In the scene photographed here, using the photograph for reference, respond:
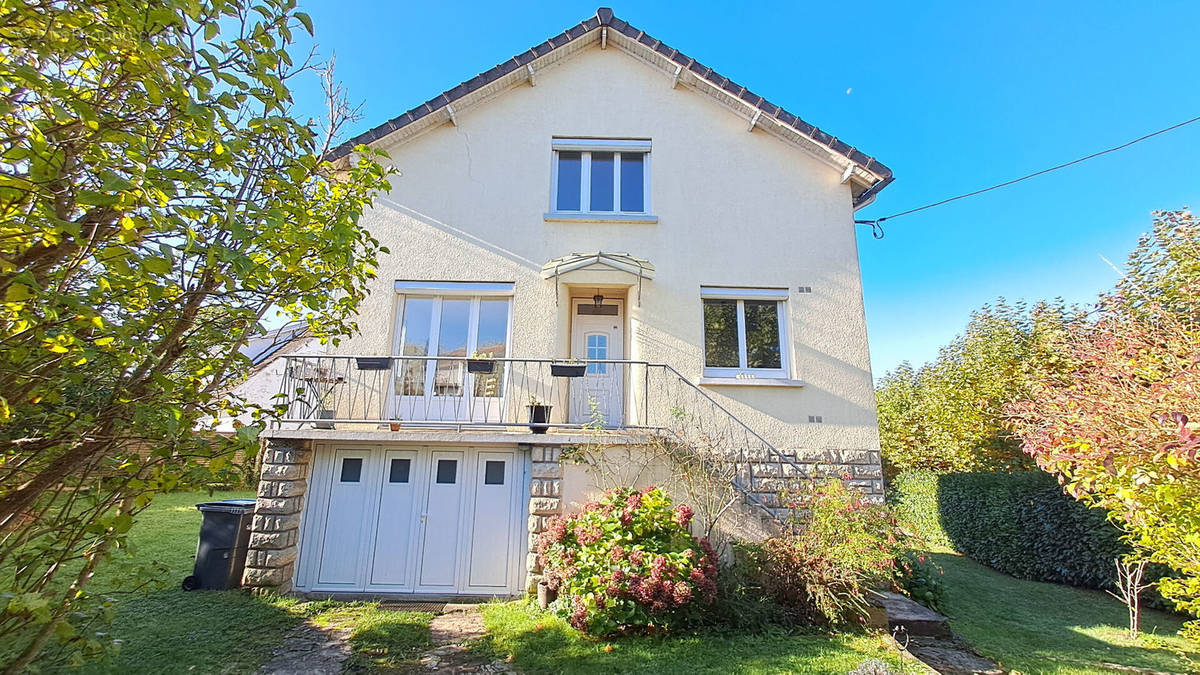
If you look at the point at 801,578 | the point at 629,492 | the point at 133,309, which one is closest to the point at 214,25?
the point at 133,309

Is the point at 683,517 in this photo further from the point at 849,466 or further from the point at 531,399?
the point at 849,466

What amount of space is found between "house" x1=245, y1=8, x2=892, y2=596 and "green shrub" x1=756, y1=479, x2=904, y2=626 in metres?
0.96

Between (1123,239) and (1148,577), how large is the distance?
8.03m

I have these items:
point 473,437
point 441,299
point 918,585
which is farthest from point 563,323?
point 918,585

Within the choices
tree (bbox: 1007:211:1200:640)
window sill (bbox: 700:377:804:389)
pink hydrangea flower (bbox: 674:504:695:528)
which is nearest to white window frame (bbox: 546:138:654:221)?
window sill (bbox: 700:377:804:389)

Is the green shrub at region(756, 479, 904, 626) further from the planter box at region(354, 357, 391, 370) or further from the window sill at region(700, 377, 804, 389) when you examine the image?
the planter box at region(354, 357, 391, 370)

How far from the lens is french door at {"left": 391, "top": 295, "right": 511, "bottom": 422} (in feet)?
31.6

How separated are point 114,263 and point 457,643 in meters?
5.97

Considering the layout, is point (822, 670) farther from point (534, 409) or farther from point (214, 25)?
point (214, 25)

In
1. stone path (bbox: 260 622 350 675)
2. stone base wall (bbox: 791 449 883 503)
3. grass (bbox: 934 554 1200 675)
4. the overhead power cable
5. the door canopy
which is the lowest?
stone path (bbox: 260 622 350 675)

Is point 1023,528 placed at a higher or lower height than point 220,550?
higher

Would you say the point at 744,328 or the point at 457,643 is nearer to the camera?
the point at 457,643

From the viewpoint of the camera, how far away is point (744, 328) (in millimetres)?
10125

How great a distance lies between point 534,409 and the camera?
9.23 m
